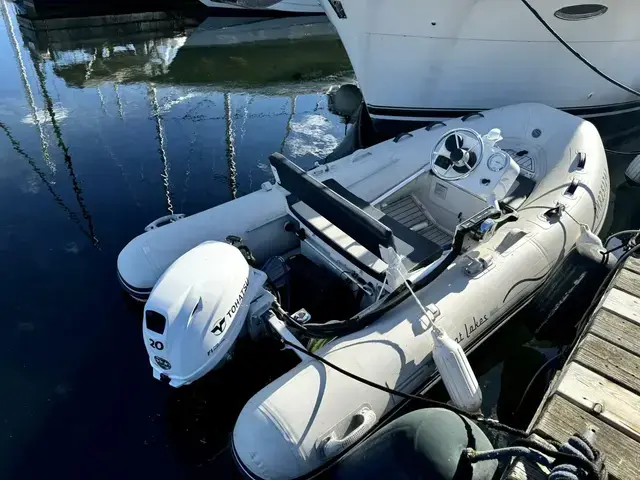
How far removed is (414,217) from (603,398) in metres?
3.28

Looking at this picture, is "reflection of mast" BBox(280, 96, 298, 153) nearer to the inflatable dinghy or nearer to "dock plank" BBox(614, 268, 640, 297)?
the inflatable dinghy

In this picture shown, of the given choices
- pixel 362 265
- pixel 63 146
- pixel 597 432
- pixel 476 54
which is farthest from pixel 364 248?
pixel 63 146

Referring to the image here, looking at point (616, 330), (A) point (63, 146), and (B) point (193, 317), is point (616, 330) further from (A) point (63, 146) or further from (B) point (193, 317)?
(A) point (63, 146)

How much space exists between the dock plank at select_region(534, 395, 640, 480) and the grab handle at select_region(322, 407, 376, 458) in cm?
119

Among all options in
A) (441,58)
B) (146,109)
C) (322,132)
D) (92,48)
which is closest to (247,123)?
(322,132)

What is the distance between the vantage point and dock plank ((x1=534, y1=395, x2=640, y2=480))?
2592 mm

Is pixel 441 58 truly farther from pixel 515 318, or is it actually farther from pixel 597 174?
pixel 515 318

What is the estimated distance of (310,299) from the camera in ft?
15.9

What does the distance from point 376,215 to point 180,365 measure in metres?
2.44

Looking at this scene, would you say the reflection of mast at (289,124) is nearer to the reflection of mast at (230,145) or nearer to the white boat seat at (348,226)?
the reflection of mast at (230,145)

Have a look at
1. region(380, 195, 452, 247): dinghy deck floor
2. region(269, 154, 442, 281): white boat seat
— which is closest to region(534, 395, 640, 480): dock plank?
region(269, 154, 442, 281): white boat seat

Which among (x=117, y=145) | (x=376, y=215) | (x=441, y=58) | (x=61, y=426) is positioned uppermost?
(x=441, y=58)

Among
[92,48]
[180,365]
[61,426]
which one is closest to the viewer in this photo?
[180,365]

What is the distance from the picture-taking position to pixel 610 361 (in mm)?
3205
